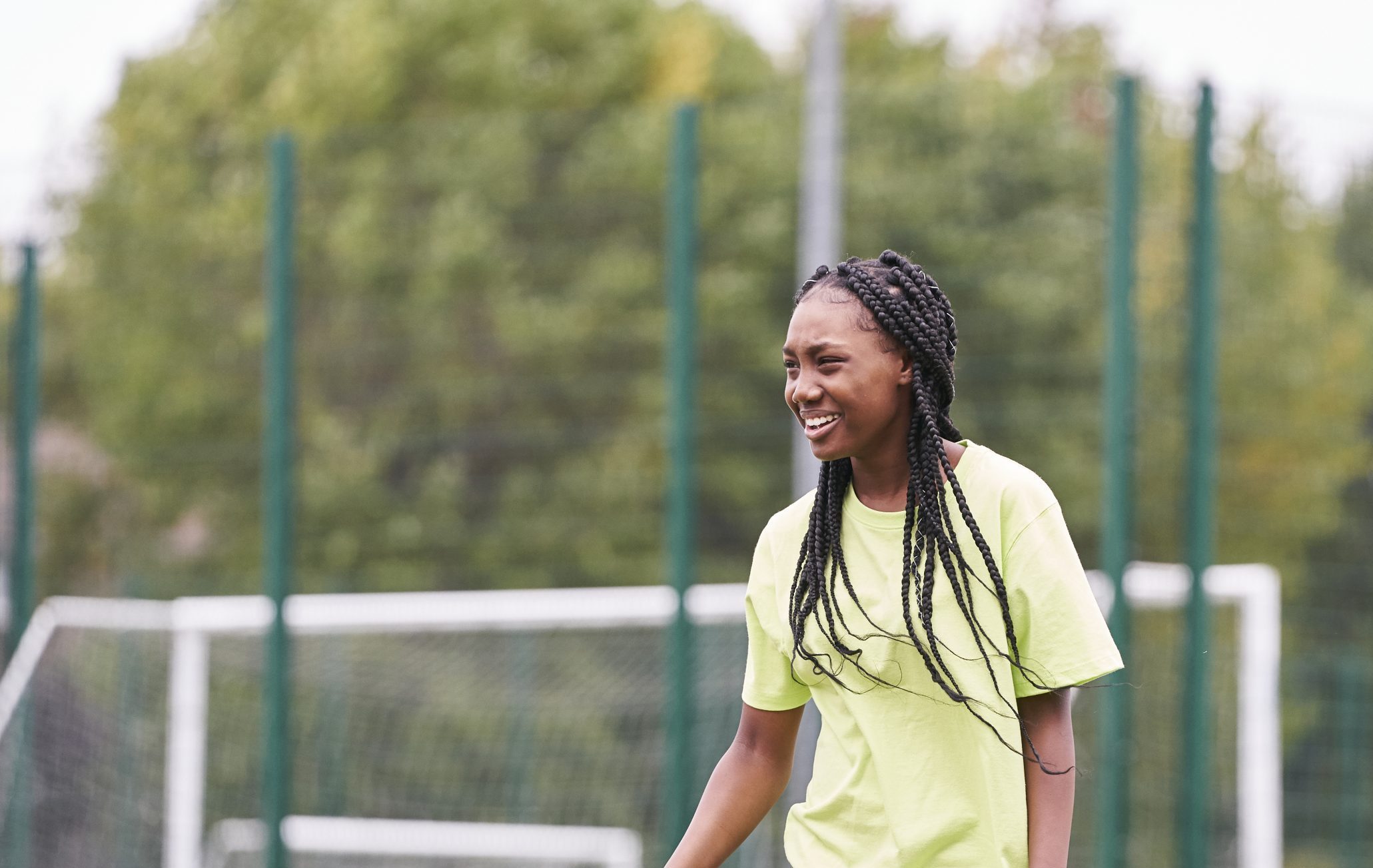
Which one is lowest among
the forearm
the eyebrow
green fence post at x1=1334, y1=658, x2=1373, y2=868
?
green fence post at x1=1334, y1=658, x2=1373, y2=868

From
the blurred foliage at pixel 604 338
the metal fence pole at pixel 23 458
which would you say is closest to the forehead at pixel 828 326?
the blurred foliage at pixel 604 338

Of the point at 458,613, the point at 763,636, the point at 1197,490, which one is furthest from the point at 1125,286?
the point at 458,613

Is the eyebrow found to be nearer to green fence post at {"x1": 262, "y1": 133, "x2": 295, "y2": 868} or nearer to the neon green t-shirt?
the neon green t-shirt

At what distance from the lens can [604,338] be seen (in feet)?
40.9

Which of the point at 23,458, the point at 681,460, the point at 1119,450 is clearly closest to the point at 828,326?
the point at 1119,450

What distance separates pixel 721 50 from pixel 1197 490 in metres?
14.0

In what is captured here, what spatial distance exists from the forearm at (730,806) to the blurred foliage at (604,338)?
11.7 feet

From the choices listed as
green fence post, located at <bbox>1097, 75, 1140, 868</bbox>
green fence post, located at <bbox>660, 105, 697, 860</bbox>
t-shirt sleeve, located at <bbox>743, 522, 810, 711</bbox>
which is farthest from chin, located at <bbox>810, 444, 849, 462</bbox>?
green fence post, located at <bbox>660, 105, 697, 860</bbox>

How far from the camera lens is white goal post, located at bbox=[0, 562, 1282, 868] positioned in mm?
6449

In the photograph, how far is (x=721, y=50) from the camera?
61.4 ft

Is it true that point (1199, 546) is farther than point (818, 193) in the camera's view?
No

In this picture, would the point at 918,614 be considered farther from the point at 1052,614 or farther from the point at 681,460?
the point at 681,460

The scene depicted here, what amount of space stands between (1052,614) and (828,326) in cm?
50

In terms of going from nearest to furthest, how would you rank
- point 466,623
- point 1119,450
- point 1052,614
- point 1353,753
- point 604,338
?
1. point 1052,614
2. point 1119,450
3. point 1353,753
4. point 466,623
5. point 604,338
